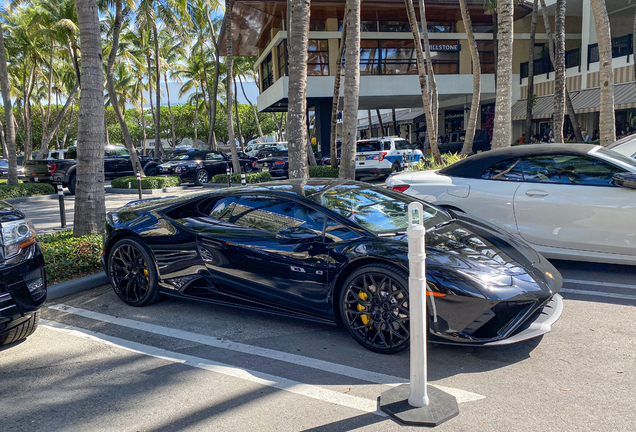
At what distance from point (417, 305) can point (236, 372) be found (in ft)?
5.12

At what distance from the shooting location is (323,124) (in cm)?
2786

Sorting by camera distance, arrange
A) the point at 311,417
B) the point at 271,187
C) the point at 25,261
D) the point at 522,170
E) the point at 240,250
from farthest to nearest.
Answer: the point at 522,170 < the point at 271,187 < the point at 240,250 < the point at 25,261 < the point at 311,417

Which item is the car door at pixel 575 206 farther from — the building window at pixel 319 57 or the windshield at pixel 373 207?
the building window at pixel 319 57

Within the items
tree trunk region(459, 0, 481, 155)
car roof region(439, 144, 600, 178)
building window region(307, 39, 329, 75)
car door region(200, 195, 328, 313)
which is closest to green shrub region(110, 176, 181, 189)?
tree trunk region(459, 0, 481, 155)

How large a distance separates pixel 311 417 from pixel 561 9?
16684mm

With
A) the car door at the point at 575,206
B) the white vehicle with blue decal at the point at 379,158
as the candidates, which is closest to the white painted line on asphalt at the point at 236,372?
the car door at the point at 575,206

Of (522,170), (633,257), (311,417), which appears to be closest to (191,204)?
(311,417)

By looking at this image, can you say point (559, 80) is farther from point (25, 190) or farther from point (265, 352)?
point (25, 190)

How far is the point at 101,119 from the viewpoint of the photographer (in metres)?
7.04

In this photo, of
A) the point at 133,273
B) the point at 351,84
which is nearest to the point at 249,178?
the point at 351,84

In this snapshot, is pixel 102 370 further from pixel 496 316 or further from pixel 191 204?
pixel 496 316

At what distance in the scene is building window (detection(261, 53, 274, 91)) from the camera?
95.6 ft

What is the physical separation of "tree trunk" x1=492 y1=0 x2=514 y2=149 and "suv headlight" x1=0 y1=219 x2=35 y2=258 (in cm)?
918

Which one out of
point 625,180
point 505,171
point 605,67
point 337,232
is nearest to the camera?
point 337,232
